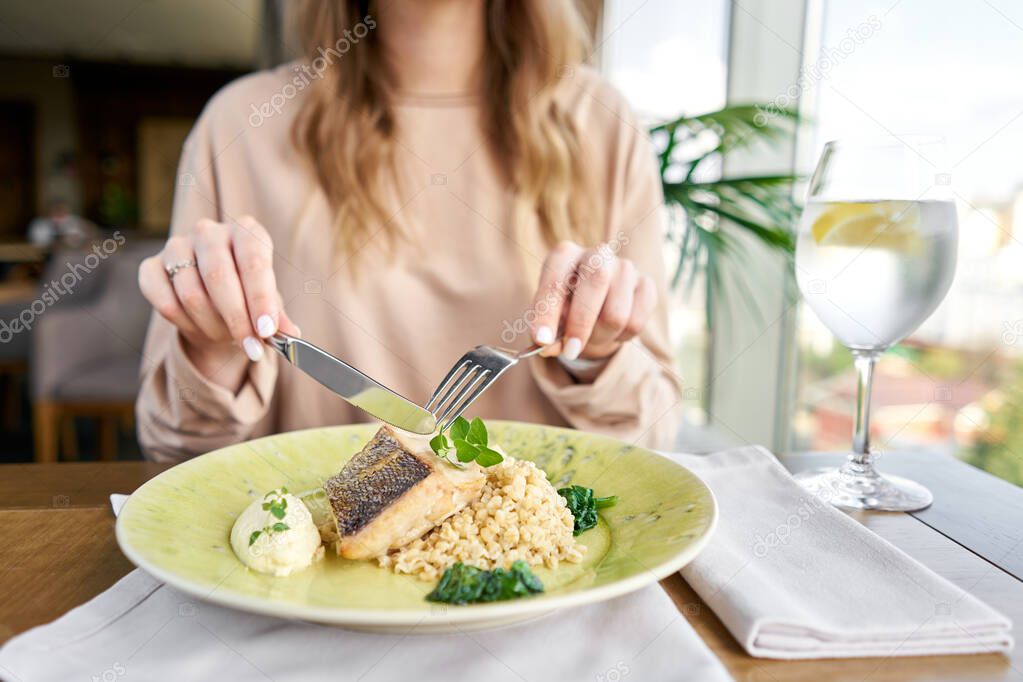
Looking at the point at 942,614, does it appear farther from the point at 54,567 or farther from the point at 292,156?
the point at 292,156

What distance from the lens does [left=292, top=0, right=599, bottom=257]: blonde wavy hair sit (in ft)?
5.73

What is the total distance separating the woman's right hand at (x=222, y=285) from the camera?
95 centimetres

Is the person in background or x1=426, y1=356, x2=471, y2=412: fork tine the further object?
the person in background

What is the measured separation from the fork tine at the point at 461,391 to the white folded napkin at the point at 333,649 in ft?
1.02

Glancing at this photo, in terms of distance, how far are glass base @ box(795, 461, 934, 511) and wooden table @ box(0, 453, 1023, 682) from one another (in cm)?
2

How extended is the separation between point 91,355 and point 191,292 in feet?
11.6

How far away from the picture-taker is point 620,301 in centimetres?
111

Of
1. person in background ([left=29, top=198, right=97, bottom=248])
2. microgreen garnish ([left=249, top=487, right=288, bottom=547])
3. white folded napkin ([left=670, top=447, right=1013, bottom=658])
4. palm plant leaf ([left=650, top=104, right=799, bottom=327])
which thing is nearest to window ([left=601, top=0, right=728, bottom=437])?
palm plant leaf ([left=650, top=104, right=799, bottom=327])

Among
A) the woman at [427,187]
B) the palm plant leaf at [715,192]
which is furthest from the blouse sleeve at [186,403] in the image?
the palm plant leaf at [715,192]

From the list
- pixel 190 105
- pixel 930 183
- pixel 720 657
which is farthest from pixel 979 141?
pixel 190 105

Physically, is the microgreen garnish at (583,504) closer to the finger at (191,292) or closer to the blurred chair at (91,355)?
the finger at (191,292)

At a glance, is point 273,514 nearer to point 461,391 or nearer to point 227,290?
point 461,391

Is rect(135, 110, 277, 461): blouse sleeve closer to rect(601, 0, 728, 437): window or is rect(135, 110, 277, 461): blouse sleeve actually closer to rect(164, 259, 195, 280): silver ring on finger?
rect(164, 259, 195, 280): silver ring on finger

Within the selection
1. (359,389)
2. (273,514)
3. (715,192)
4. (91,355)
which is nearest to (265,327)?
(359,389)
